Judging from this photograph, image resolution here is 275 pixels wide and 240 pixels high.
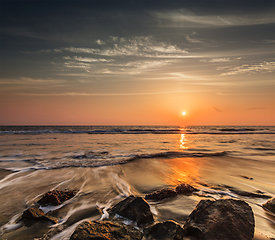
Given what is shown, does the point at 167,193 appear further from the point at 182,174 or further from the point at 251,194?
the point at 182,174

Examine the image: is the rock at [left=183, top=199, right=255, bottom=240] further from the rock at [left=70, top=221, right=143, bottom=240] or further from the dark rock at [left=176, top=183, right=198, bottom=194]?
the dark rock at [left=176, top=183, right=198, bottom=194]

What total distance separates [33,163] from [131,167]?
369 cm

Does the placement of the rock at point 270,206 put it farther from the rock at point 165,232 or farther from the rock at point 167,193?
the rock at point 165,232

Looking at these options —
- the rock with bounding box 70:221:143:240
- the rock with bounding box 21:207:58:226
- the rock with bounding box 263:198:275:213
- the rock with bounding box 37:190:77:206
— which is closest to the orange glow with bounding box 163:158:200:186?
the rock with bounding box 263:198:275:213

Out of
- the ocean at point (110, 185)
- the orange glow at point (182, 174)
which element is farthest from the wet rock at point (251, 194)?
the orange glow at point (182, 174)

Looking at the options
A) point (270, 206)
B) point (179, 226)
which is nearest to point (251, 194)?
point (270, 206)

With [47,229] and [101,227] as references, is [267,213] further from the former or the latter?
[47,229]

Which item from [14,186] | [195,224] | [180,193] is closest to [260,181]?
[180,193]

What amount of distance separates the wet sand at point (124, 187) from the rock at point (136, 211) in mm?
229

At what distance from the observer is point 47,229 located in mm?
2270

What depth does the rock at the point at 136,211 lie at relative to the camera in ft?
7.68

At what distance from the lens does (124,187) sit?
3889 millimetres

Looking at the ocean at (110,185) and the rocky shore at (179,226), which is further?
the ocean at (110,185)

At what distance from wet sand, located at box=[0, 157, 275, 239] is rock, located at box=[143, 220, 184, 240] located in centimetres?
47
